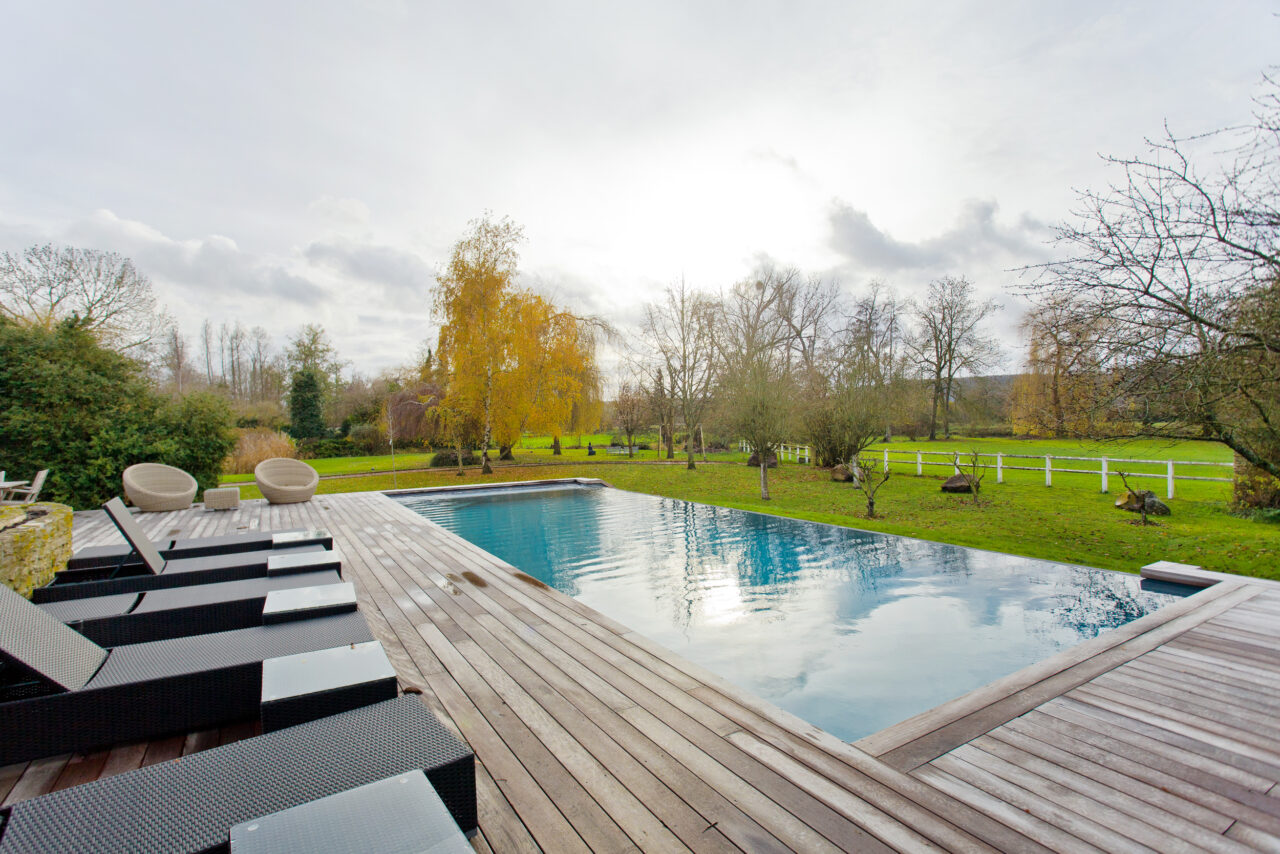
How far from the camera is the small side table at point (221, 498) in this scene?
28.8 feet

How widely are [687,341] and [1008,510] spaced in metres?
12.2

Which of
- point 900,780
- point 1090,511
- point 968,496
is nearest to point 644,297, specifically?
point 968,496

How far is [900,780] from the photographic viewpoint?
194cm

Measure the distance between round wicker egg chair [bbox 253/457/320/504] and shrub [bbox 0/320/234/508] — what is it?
115 centimetres

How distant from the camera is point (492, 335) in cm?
1622

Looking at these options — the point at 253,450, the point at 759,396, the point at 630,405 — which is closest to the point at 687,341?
the point at 759,396

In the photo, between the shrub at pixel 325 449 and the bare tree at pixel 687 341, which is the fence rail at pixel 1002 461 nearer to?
the bare tree at pixel 687 341

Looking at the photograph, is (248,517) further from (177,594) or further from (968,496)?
(968,496)

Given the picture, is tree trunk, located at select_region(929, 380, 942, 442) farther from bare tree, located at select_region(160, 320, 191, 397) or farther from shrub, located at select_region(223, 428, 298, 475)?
bare tree, located at select_region(160, 320, 191, 397)

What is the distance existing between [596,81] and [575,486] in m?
9.15

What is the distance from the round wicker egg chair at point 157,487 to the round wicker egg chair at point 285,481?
103cm

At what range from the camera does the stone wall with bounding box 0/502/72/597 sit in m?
3.37

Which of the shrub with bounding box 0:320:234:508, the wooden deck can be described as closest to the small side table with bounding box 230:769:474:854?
the wooden deck

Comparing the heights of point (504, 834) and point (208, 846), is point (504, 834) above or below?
below
